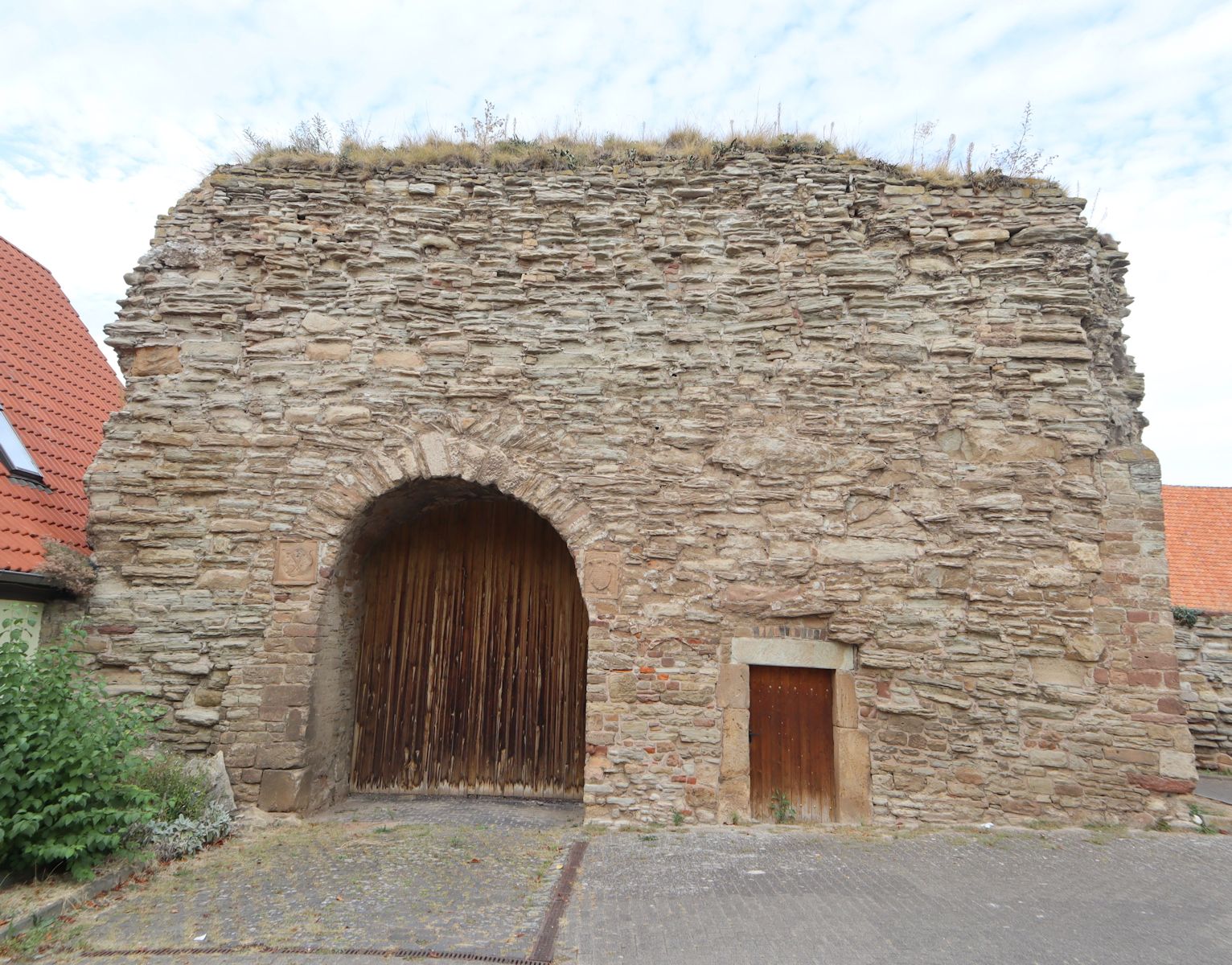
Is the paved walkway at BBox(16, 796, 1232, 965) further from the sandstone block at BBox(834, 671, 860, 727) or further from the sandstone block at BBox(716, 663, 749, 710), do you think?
the sandstone block at BBox(716, 663, 749, 710)

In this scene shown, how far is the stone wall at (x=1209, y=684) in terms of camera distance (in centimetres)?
927

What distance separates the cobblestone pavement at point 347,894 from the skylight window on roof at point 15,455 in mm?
3886

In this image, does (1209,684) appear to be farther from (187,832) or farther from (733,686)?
(187,832)

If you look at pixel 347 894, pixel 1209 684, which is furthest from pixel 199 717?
pixel 1209 684

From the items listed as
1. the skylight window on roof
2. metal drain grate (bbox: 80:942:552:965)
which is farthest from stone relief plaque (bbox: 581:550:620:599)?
the skylight window on roof

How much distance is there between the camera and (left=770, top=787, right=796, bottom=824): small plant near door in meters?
6.15

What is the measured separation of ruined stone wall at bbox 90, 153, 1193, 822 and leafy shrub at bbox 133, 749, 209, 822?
0.38m

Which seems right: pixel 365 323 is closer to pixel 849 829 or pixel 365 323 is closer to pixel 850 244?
pixel 850 244

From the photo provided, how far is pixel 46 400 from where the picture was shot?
8.02 meters

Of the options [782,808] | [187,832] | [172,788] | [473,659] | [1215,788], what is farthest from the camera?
[1215,788]

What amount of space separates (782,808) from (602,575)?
7.92ft

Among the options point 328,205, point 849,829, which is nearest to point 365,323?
point 328,205

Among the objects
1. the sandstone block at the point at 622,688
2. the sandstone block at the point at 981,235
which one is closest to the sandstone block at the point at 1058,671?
the sandstone block at the point at 622,688

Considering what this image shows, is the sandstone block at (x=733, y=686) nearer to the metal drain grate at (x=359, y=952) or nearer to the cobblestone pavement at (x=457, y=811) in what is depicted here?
the cobblestone pavement at (x=457, y=811)
